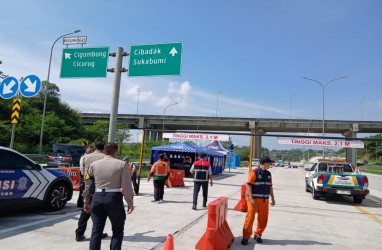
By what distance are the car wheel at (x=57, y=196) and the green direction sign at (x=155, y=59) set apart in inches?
216

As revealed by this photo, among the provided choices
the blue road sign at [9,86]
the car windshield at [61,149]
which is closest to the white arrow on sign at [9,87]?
the blue road sign at [9,86]

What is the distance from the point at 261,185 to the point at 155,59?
754 cm

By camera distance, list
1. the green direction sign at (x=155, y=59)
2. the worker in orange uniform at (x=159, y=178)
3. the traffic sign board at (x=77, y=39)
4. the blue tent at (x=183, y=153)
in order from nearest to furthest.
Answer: the worker in orange uniform at (x=159, y=178) → the green direction sign at (x=155, y=59) → the traffic sign board at (x=77, y=39) → the blue tent at (x=183, y=153)

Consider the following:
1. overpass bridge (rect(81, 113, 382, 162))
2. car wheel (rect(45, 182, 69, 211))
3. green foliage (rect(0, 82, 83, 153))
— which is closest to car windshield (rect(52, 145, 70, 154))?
green foliage (rect(0, 82, 83, 153))

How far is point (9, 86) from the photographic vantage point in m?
11.4

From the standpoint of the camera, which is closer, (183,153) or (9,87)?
(9,87)

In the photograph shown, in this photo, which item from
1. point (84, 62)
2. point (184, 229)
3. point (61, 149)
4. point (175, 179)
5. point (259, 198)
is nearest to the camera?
point (259, 198)

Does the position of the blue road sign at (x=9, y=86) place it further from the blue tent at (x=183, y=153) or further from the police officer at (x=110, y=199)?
the blue tent at (x=183, y=153)

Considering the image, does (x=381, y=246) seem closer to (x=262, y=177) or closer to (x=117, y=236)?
(x=262, y=177)

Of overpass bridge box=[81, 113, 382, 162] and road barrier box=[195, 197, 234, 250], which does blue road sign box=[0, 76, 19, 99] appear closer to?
road barrier box=[195, 197, 234, 250]

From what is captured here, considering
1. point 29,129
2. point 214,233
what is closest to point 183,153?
point 214,233

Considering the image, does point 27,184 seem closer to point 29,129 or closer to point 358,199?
point 358,199

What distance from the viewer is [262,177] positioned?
7129mm

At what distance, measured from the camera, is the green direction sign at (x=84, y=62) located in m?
13.4
